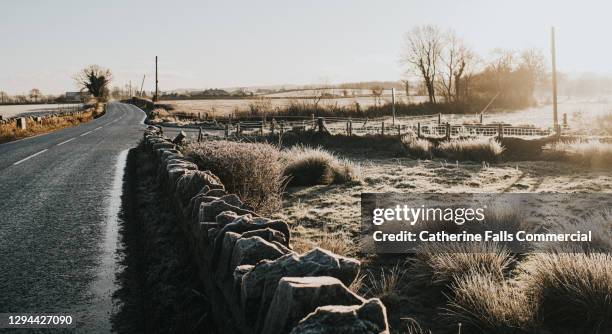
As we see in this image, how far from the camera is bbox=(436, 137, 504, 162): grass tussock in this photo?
17328 mm

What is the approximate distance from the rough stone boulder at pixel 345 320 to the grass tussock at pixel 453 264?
2.60 meters

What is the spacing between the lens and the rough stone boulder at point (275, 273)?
262 cm

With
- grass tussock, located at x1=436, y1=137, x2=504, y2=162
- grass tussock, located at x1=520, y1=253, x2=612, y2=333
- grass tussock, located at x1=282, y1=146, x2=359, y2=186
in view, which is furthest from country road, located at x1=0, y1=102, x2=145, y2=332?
grass tussock, located at x1=436, y1=137, x2=504, y2=162

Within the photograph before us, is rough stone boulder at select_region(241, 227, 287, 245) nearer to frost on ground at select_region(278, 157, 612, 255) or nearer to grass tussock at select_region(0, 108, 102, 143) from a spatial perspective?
frost on ground at select_region(278, 157, 612, 255)

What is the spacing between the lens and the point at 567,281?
4.16 m

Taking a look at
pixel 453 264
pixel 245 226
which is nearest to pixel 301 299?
pixel 245 226

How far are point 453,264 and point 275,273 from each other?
2682mm

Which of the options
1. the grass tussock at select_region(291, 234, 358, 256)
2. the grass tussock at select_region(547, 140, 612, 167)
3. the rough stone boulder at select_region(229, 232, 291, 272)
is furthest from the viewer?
the grass tussock at select_region(547, 140, 612, 167)

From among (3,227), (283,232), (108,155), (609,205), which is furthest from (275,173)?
(108,155)

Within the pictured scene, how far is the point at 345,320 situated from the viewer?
2004 mm

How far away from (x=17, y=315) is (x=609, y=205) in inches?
365

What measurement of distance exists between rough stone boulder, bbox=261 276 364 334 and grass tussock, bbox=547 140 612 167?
15182 millimetres

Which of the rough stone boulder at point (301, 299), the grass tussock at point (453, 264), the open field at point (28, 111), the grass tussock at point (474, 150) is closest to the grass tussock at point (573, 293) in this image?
the grass tussock at point (453, 264)

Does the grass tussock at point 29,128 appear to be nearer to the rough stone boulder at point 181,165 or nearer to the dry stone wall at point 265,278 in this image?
the rough stone boulder at point 181,165
